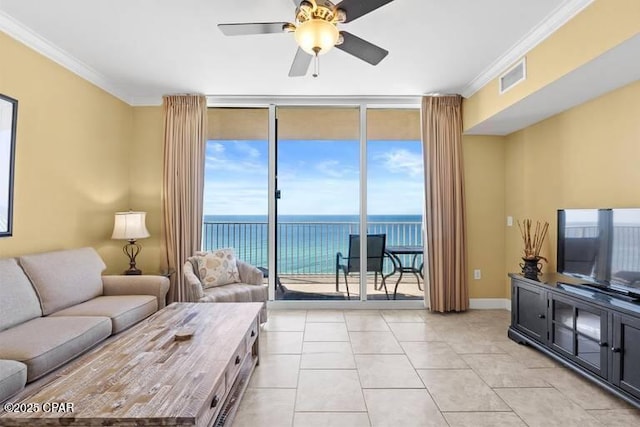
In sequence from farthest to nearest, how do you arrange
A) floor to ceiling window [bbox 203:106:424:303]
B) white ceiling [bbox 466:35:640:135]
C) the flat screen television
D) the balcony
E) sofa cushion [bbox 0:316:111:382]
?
the balcony → floor to ceiling window [bbox 203:106:424:303] → the flat screen television → white ceiling [bbox 466:35:640:135] → sofa cushion [bbox 0:316:111:382]


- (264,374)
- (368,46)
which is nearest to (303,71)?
(368,46)

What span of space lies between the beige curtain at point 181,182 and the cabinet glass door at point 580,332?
380 cm

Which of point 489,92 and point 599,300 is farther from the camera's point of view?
point 489,92

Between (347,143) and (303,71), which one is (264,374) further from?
(347,143)

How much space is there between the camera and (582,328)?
2562 mm

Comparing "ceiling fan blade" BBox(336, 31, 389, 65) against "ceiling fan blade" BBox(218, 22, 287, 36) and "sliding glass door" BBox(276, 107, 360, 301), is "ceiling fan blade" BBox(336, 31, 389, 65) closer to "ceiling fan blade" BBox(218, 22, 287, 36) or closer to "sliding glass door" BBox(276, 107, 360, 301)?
"ceiling fan blade" BBox(218, 22, 287, 36)

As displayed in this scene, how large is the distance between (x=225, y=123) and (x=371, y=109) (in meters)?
2.04

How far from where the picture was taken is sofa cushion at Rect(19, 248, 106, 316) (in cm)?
264

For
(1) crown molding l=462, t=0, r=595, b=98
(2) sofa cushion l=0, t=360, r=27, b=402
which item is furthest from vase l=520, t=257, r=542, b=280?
(2) sofa cushion l=0, t=360, r=27, b=402

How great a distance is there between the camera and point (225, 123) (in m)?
4.80

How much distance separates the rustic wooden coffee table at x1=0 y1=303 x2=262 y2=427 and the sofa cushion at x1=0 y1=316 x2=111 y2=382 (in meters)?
0.12

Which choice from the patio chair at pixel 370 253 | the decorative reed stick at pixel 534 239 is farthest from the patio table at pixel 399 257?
the decorative reed stick at pixel 534 239

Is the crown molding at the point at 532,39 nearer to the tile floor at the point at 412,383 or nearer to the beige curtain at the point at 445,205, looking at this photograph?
the beige curtain at the point at 445,205

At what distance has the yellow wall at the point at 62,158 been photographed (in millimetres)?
2826
